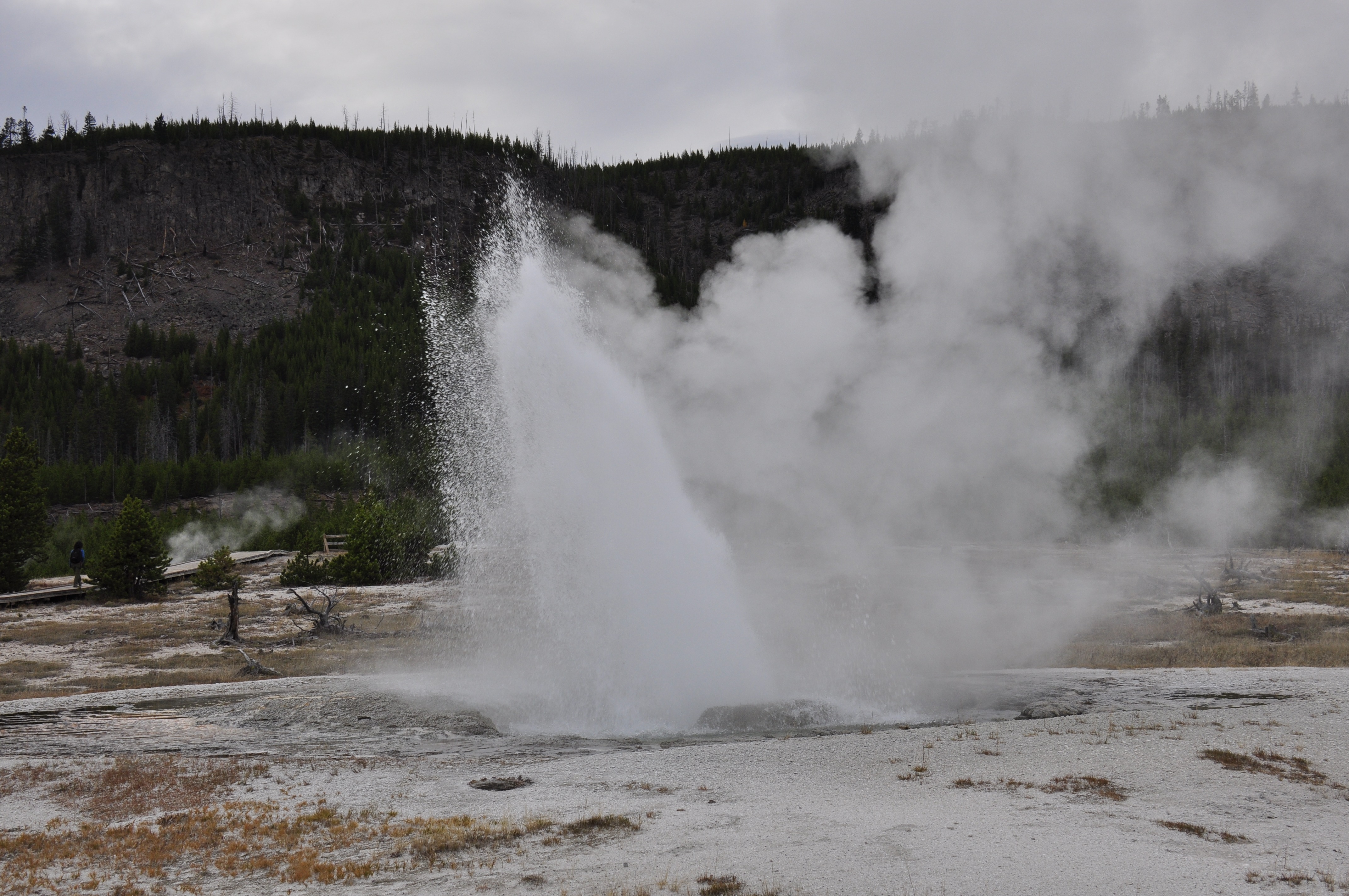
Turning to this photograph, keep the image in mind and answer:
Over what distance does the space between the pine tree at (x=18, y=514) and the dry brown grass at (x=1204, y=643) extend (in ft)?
130

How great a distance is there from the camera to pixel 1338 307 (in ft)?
→ 206

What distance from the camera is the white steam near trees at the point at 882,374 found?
1762cm

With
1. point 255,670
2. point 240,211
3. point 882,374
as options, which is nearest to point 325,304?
point 240,211

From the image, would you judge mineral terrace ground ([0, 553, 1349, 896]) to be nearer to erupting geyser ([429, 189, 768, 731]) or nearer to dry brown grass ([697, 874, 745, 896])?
dry brown grass ([697, 874, 745, 896])

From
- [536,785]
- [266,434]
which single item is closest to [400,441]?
[266,434]

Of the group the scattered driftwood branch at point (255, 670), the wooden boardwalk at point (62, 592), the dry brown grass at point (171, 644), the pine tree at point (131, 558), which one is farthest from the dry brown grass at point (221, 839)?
the wooden boardwalk at point (62, 592)

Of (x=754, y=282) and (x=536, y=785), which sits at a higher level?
(x=754, y=282)

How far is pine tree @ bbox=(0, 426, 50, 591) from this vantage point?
35531mm

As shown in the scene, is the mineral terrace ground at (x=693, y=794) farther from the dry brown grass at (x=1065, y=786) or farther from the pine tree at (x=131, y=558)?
the pine tree at (x=131, y=558)

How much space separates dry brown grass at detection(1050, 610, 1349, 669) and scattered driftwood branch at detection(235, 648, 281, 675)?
61.4 ft

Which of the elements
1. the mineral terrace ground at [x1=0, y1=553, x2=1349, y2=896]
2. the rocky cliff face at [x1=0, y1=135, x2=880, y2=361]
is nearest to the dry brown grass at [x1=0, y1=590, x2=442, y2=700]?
the mineral terrace ground at [x1=0, y1=553, x2=1349, y2=896]

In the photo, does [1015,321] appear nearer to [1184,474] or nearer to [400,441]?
[1184,474]

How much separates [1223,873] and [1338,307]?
236 ft

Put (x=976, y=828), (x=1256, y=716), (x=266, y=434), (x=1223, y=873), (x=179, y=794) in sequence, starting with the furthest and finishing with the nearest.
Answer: (x=266, y=434), (x=1256, y=716), (x=179, y=794), (x=976, y=828), (x=1223, y=873)
